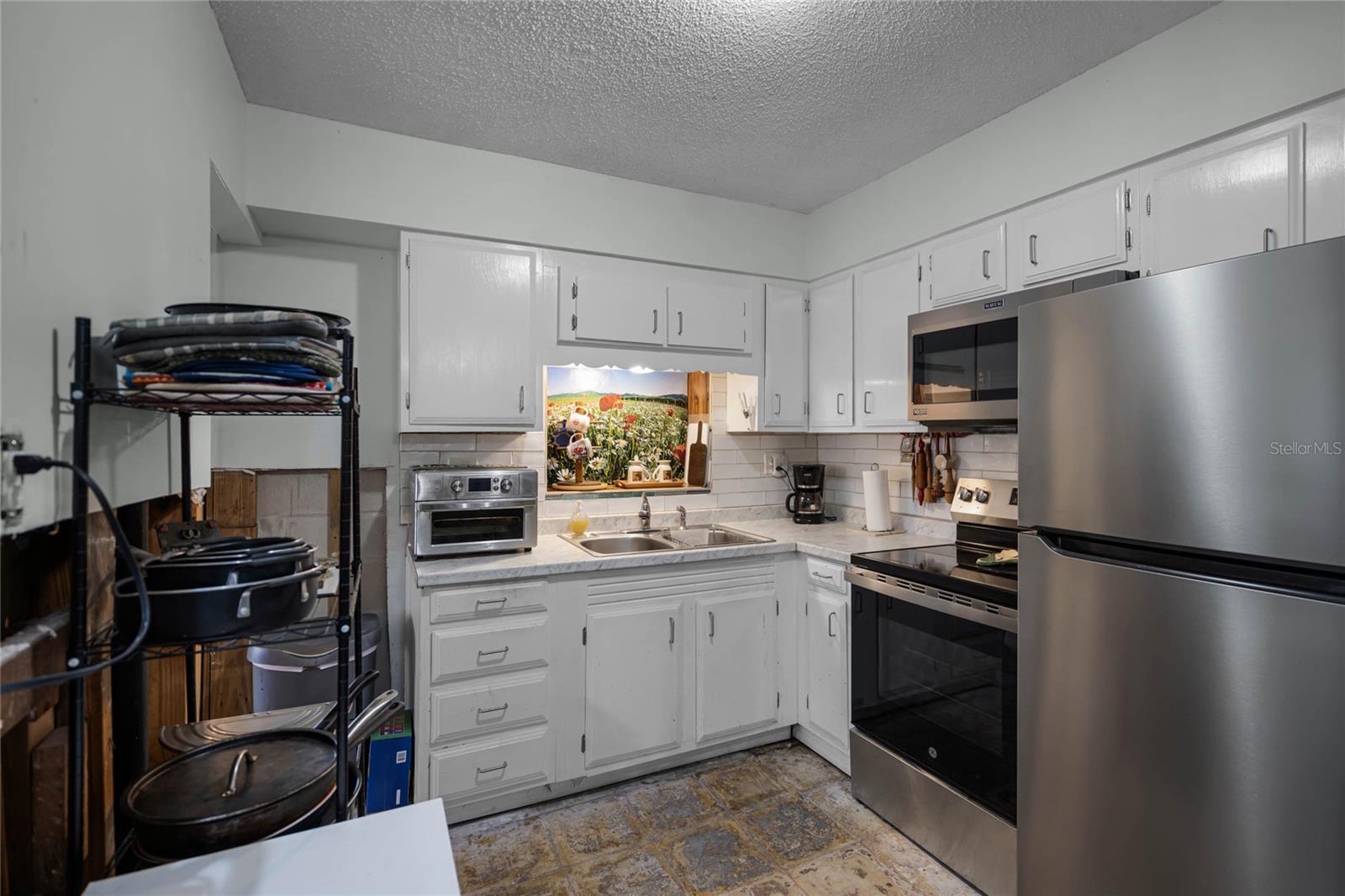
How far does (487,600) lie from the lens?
235cm

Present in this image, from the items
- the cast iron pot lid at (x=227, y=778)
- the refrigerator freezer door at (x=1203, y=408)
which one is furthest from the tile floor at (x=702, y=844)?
the refrigerator freezer door at (x=1203, y=408)

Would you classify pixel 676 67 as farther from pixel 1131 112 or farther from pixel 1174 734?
pixel 1174 734

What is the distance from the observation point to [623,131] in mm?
2488

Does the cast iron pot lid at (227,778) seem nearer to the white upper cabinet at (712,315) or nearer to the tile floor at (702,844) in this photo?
the tile floor at (702,844)

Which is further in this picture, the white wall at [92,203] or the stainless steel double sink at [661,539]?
the stainless steel double sink at [661,539]

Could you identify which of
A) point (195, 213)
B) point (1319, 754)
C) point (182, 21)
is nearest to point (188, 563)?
point (195, 213)

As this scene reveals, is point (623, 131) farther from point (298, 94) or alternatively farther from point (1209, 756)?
point (1209, 756)

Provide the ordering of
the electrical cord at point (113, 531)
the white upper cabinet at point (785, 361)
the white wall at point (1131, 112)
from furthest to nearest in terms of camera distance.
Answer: the white upper cabinet at point (785, 361), the white wall at point (1131, 112), the electrical cord at point (113, 531)

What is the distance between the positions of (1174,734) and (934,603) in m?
0.79

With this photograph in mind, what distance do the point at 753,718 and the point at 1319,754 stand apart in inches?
77.3

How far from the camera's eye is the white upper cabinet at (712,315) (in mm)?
3055

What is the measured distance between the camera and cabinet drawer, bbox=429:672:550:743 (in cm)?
227

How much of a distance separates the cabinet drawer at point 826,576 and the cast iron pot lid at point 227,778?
195 cm

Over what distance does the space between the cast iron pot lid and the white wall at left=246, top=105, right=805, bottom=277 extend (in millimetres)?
1967
